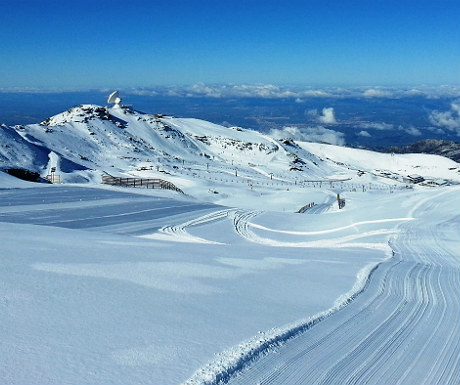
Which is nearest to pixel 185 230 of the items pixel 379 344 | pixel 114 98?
pixel 379 344

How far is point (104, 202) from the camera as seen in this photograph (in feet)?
63.2

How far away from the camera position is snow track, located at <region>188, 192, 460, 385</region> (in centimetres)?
455

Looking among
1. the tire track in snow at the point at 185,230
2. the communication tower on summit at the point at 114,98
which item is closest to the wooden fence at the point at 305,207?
the tire track in snow at the point at 185,230

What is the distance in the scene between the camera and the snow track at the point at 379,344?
455 centimetres

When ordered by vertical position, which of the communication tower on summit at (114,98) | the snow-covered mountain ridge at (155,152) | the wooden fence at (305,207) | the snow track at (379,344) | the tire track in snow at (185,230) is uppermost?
the communication tower on summit at (114,98)

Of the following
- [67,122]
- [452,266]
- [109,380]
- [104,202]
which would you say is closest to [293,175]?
[67,122]

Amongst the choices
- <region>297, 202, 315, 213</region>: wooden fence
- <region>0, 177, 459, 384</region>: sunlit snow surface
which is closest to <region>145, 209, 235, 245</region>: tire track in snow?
<region>0, 177, 459, 384</region>: sunlit snow surface

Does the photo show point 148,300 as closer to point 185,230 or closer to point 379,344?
point 379,344

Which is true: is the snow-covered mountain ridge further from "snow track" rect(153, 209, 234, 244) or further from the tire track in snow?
the tire track in snow

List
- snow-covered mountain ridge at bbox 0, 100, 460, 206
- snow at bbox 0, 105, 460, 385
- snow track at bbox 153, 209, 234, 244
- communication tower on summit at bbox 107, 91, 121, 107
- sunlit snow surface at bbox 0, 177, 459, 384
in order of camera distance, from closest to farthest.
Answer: sunlit snow surface at bbox 0, 177, 459, 384 → snow at bbox 0, 105, 460, 385 → snow track at bbox 153, 209, 234, 244 → snow-covered mountain ridge at bbox 0, 100, 460, 206 → communication tower on summit at bbox 107, 91, 121, 107

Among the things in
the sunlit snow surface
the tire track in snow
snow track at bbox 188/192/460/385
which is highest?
the sunlit snow surface

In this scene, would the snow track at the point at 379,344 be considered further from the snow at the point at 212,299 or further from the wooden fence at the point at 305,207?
the wooden fence at the point at 305,207

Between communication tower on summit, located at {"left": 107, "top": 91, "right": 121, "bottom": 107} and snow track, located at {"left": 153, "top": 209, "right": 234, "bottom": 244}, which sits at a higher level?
communication tower on summit, located at {"left": 107, "top": 91, "right": 121, "bottom": 107}

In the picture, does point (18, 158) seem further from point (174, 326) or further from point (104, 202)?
point (174, 326)
